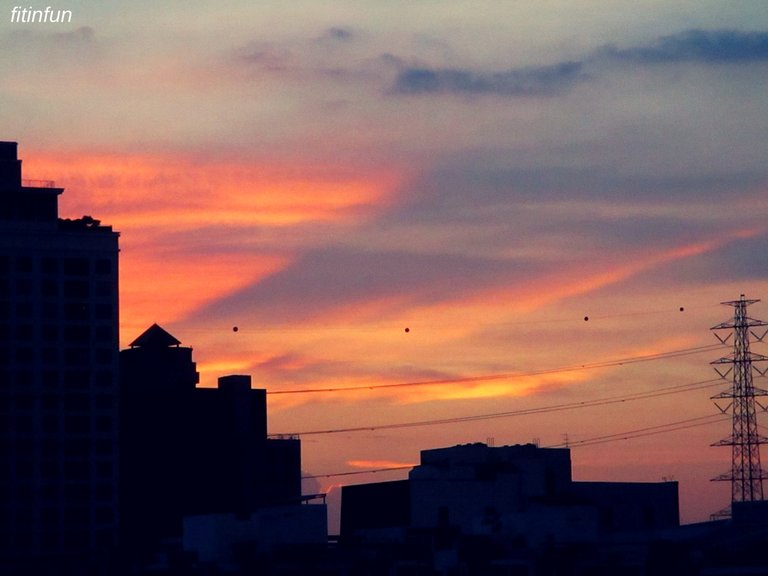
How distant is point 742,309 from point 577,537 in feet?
111

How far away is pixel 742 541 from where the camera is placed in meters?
176

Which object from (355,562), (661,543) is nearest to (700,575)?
(661,543)

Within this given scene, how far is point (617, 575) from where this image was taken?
178500mm

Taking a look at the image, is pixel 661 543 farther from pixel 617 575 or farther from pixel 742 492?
pixel 742 492

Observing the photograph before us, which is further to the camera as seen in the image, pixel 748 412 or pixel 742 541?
pixel 748 412

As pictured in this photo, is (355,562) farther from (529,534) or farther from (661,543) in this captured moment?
(661,543)

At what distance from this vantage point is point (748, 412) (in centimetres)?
19950

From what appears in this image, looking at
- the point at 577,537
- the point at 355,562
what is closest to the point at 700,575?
the point at 577,537

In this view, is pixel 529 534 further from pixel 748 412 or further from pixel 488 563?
pixel 748 412

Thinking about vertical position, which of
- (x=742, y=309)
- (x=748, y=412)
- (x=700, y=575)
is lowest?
(x=700, y=575)

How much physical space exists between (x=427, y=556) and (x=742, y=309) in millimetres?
47903

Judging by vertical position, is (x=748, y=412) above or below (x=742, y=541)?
above

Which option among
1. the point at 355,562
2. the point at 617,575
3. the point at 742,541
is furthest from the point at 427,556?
the point at 742,541

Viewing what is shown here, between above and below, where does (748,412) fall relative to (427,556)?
above
